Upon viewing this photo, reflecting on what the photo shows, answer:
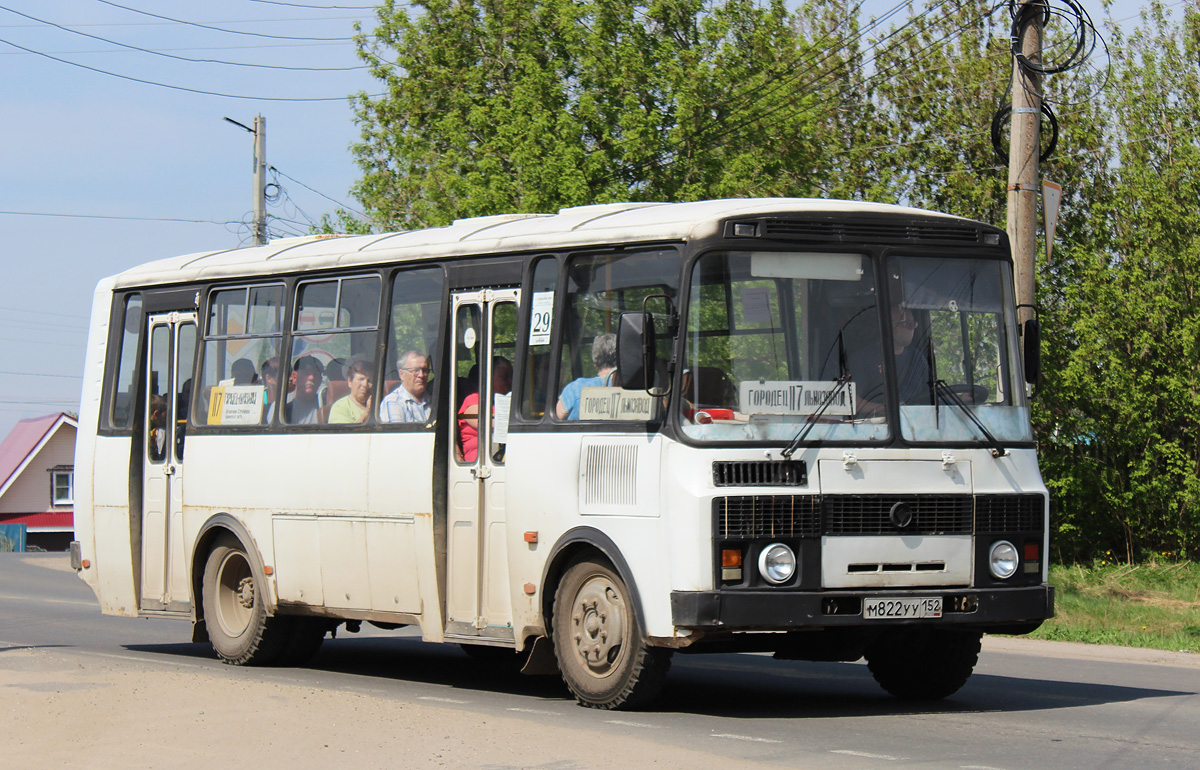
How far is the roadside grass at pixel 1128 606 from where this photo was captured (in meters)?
16.4

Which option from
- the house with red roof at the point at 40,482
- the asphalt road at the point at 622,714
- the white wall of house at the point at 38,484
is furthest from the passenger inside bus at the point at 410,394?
the white wall of house at the point at 38,484

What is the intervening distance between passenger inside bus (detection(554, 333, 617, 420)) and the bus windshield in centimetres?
75

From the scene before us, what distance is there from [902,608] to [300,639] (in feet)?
18.7

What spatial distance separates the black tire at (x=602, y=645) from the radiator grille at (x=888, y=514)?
1.25m

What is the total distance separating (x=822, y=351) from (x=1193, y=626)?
9.23 m

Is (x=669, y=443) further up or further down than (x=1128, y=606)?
further up

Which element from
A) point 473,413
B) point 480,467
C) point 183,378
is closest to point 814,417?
point 480,467

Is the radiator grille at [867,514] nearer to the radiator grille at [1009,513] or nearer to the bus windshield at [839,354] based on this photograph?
the radiator grille at [1009,513]

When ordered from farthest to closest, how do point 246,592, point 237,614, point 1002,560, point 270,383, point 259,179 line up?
point 259,179 < point 237,614 < point 246,592 < point 270,383 < point 1002,560

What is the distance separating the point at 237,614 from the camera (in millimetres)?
13414

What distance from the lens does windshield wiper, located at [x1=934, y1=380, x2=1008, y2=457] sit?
386 inches

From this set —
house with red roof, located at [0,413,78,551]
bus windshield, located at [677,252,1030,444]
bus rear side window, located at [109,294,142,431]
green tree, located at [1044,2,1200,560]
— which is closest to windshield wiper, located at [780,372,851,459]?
bus windshield, located at [677,252,1030,444]

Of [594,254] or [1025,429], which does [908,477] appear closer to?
[1025,429]

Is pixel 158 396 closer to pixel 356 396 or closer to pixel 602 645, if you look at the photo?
pixel 356 396
